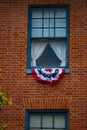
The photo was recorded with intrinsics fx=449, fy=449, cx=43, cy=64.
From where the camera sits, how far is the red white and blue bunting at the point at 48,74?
13.9m

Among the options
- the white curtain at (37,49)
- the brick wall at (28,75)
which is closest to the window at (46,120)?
the brick wall at (28,75)

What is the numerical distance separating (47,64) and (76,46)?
3.56 feet

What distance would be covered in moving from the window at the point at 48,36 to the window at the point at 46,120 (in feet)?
4.98

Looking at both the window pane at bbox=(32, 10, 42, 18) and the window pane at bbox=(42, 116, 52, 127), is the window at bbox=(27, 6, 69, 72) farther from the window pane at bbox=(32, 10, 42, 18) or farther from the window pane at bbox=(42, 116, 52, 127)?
the window pane at bbox=(42, 116, 52, 127)

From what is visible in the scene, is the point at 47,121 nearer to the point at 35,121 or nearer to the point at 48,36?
the point at 35,121

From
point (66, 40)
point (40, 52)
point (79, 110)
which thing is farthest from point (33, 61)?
point (79, 110)

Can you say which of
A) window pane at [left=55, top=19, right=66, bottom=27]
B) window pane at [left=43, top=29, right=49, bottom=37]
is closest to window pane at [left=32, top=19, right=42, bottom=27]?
window pane at [left=43, top=29, right=49, bottom=37]

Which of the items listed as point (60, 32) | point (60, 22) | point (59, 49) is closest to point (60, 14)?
point (60, 22)

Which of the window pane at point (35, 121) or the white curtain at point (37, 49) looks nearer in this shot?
the window pane at point (35, 121)

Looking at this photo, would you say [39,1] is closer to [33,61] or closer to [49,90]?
[33,61]

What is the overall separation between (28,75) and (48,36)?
1424 millimetres


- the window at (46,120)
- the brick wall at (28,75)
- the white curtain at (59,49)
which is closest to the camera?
the brick wall at (28,75)

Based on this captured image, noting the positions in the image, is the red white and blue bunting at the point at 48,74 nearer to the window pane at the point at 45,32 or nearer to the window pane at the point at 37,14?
the window pane at the point at 45,32

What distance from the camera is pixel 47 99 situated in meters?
13.8
